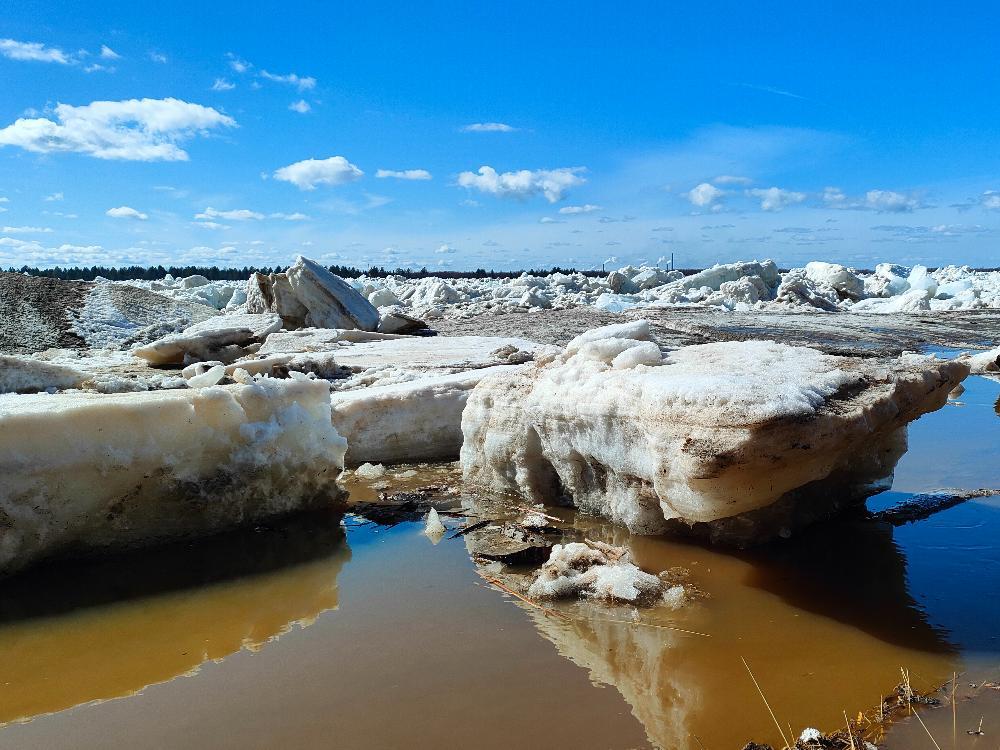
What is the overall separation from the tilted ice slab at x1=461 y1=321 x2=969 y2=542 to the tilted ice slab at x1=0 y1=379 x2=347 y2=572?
3.63ft

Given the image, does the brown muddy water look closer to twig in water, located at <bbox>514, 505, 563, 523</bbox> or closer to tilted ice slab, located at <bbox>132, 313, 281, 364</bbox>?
twig in water, located at <bbox>514, 505, 563, 523</bbox>

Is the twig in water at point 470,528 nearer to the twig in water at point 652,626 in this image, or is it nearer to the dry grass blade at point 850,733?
the twig in water at point 652,626

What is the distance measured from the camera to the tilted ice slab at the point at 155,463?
354 cm

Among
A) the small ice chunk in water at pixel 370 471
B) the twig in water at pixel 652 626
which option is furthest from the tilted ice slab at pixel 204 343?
the twig in water at pixel 652 626

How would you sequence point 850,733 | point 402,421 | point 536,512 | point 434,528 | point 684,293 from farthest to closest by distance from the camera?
point 684,293 → point 402,421 → point 536,512 → point 434,528 → point 850,733

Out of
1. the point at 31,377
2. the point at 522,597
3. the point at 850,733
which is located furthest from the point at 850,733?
the point at 31,377

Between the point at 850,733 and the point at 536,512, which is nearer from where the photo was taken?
the point at 850,733

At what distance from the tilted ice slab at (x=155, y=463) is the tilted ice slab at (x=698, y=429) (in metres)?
1.11

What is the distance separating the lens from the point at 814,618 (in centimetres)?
305

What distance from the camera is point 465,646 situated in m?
2.85

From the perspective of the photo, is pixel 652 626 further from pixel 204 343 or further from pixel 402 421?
pixel 204 343

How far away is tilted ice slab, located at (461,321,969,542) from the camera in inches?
126

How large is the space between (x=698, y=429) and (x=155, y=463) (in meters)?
2.66

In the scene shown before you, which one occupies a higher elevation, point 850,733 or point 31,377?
point 31,377
